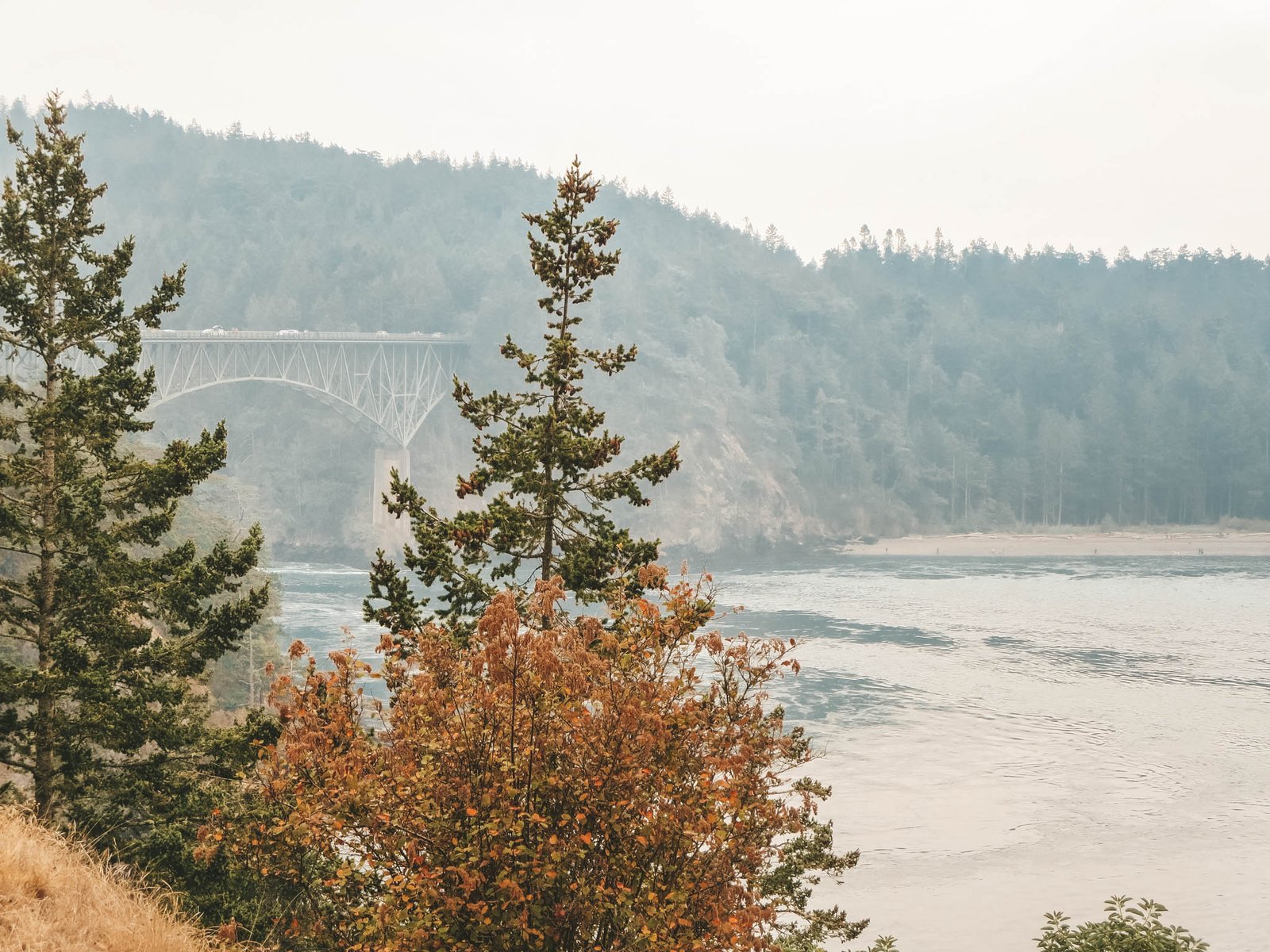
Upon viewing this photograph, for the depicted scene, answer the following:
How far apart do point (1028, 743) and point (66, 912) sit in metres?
42.9

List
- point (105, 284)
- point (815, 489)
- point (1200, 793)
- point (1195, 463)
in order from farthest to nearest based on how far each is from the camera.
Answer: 1. point (1195, 463)
2. point (815, 489)
3. point (1200, 793)
4. point (105, 284)

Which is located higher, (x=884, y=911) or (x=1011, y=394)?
(x=1011, y=394)

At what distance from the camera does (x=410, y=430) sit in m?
101

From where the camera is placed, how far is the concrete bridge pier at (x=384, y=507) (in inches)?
4114

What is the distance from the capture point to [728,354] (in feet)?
530

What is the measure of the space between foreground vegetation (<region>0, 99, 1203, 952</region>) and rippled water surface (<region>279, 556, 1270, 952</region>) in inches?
80.0

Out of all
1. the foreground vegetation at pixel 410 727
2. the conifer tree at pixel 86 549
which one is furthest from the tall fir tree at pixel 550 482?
the conifer tree at pixel 86 549

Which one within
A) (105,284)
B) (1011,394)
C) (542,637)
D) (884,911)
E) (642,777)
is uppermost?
(1011,394)

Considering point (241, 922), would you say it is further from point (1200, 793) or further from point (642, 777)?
point (1200, 793)

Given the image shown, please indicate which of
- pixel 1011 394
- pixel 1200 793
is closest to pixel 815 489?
pixel 1011 394

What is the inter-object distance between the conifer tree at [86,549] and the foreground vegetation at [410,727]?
0.13 ft

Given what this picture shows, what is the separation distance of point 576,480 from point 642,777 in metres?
8.38

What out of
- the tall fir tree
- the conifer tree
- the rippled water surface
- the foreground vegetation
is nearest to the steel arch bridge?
the rippled water surface

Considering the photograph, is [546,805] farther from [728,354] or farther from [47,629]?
[728,354]
